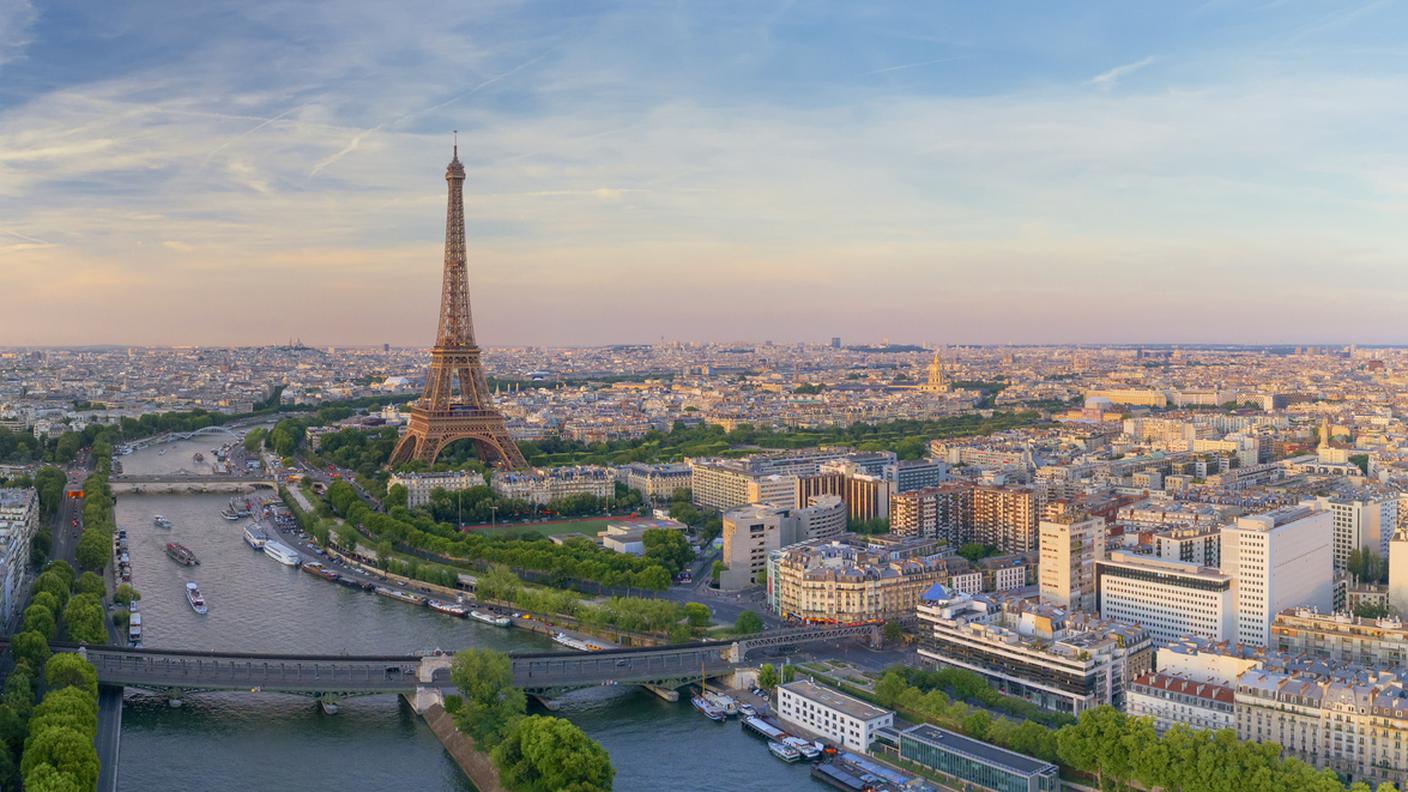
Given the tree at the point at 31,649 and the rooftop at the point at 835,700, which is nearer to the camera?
the rooftop at the point at 835,700

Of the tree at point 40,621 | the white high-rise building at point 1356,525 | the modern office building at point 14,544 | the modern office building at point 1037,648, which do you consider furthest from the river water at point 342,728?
the white high-rise building at point 1356,525

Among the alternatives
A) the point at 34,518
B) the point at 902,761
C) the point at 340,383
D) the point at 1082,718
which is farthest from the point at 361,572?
the point at 340,383

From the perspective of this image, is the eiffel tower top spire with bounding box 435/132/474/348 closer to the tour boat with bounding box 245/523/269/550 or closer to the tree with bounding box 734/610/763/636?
the tour boat with bounding box 245/523/269/550

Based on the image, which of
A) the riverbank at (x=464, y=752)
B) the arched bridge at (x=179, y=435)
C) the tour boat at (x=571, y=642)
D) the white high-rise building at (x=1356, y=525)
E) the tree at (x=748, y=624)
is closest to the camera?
the riverbank at (x=464, y=752)

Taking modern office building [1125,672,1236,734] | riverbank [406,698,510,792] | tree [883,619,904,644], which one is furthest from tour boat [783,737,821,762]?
tree [883,619,904,644]

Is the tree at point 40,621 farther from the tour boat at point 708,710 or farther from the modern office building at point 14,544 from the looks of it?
the tour boat at point 708,710

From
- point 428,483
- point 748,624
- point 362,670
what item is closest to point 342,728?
point 362,670
